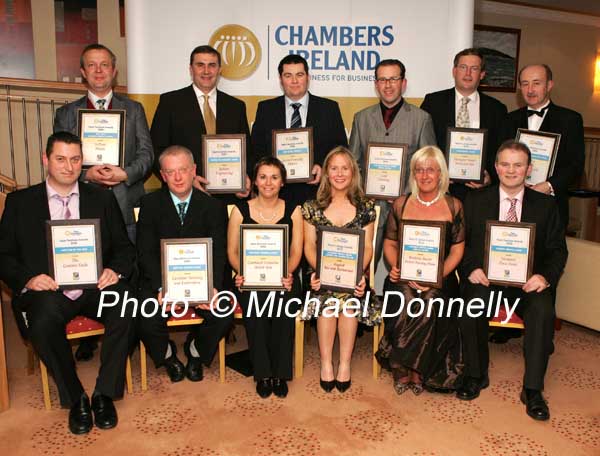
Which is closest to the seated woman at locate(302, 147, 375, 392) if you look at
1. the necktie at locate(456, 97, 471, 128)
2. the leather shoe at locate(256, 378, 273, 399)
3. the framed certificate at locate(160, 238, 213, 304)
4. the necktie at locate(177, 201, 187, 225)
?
the leather shoe at locate(256, 378, 273, 399)

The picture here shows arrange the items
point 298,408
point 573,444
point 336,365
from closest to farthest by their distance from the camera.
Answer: point 573,444
point 298,408
point 336,365

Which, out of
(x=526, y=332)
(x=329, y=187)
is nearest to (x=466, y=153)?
(x=329, y=187)

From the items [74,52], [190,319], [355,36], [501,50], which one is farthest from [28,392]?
[501,50]

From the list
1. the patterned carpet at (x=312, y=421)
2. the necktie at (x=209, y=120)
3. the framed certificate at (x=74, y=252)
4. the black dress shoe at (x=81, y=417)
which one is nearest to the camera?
the patterned carpet at (x=312, y=421)

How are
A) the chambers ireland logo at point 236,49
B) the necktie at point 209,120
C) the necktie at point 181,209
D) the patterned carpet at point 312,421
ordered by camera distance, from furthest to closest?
the chambers ireland logo at point 236,49 < the necktie at point 209,120 < the necktie at point 181,209 < the patterned carpet at point 312,421

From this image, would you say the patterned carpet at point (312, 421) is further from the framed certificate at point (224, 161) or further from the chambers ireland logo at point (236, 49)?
the chambers ireland logo at point (236, 49)

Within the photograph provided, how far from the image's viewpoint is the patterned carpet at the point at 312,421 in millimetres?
2881

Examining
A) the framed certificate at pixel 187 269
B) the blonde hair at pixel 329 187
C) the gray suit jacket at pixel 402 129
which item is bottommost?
the framed certificate at pixel 187 269

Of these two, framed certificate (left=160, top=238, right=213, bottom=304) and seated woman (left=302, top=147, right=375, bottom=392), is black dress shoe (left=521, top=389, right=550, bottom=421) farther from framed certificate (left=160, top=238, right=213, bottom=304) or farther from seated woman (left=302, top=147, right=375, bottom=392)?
framed certificate (left=160, top=238, right=213, bottom=304)

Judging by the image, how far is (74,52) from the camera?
8164 millimetres

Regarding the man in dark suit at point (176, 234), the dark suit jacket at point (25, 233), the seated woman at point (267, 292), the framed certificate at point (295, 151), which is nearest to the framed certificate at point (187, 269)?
the man in dark suit at point (176, 234)

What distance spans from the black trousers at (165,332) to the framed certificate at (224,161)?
907 millimetres

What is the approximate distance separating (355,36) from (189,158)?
202 cm

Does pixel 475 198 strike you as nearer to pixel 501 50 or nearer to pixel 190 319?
pixel 190 319
